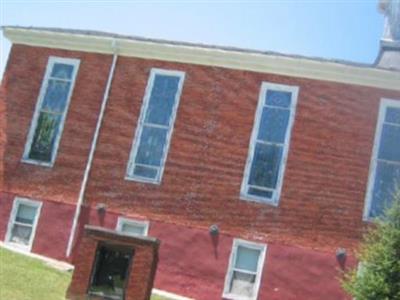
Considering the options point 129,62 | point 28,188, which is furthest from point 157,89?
point 28,188

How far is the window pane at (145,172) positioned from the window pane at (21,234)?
3885 mm

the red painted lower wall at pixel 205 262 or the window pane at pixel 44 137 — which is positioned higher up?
the window pane at pixel 44 137

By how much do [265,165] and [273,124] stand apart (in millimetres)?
1282

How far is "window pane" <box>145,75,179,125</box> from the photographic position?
58.9ft

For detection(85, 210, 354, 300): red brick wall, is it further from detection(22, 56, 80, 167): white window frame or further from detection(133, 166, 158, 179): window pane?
detection(22, 56, 80, 167): white window frame

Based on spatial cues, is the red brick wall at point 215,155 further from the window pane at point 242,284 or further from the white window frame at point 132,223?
the window pane at point 242,284

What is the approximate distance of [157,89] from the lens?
18219mm

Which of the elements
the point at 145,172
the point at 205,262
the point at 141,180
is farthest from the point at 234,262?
the point at 145,172

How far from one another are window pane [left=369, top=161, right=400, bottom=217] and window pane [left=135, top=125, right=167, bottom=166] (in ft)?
21.1

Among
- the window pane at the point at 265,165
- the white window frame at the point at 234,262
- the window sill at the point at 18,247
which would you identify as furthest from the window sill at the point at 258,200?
the window sill at the point at 18,247

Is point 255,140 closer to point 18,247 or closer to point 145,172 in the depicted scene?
point 145,172

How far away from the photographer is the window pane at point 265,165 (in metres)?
16.8

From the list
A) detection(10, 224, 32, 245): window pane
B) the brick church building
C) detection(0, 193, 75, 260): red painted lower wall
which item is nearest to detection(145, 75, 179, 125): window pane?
the brick church building

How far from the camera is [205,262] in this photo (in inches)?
646
